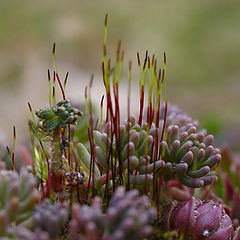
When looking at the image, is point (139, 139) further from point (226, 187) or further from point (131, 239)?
point (226, 187)

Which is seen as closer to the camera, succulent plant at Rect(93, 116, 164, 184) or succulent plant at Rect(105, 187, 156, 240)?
succulent plant at Rect(105, 187, 156, 240)

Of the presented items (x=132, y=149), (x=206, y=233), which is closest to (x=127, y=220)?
(x=132, y=149)

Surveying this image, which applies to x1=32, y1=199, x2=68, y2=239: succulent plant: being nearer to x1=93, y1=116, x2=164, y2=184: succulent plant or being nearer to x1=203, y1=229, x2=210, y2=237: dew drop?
x1=93, y1=116, x2=164, y2=184: succulent plant

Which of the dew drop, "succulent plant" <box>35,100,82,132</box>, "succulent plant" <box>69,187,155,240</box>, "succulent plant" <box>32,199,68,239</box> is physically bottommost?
the dew drop

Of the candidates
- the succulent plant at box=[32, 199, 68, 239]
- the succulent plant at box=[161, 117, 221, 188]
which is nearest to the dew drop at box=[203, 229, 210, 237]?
the succulent plant at box=[161, 117, 221, 188]

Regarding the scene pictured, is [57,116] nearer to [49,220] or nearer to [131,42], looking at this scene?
[49,220]

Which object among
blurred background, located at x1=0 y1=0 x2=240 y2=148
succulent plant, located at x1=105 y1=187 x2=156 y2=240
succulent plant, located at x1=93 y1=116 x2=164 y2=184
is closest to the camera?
succulent plant, located at x1=105 y1=187 x2=156 y2=240
